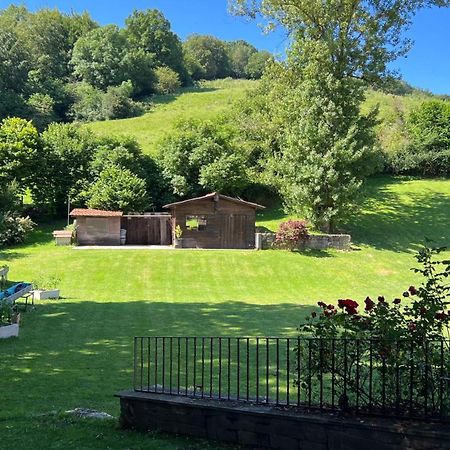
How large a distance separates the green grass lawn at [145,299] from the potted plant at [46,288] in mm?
564

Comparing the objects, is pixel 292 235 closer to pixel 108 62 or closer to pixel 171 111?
pixel 171 111

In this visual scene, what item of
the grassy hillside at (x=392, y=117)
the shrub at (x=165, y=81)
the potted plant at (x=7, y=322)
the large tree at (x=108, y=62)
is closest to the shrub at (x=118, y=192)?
the grassy hillside at (x=392, y=117)

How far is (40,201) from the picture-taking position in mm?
35500

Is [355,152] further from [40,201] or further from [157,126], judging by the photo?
[157,126]

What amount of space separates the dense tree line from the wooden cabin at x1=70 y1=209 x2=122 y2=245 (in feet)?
102

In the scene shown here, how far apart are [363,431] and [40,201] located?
3480 centimetres

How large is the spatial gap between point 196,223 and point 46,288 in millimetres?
12480

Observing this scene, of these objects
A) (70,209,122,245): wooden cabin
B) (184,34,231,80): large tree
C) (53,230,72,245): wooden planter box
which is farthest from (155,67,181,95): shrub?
(53,230,72,245): wooden planter box

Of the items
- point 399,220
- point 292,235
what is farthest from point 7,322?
point 399,220

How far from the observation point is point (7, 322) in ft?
38.6

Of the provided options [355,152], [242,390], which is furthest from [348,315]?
[355,152]

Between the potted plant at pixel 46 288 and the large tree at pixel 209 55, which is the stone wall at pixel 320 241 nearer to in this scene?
the potted plant at pixel 46 288

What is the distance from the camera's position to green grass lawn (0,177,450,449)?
6.55 metres

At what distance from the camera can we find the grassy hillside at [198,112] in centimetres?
4941
